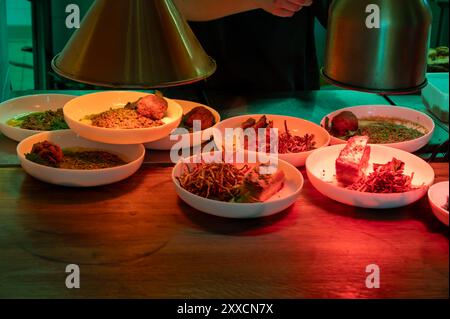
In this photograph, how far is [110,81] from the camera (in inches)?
48.9

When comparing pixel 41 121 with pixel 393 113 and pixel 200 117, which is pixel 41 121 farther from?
pixel 393 113

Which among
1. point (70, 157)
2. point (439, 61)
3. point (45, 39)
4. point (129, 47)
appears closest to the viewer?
point (129, 47)

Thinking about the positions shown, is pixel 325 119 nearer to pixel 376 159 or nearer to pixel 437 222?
pixel 376 159

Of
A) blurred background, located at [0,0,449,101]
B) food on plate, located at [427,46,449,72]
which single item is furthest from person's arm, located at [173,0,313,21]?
food on plate, located at [427,46,449,72]

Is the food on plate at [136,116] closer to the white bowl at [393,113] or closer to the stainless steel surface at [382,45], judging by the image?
the white bowl at [393,113]

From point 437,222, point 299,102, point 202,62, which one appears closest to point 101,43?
point 202,62

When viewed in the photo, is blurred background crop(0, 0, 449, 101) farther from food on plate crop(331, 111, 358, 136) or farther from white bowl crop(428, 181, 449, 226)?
white bowl crop(428, 181, 449, 226)

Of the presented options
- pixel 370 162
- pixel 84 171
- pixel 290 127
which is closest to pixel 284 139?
pixel 290 127

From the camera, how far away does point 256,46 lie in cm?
313

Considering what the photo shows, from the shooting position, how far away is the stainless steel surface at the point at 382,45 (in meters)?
1.43

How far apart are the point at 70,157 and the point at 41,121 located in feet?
1.19

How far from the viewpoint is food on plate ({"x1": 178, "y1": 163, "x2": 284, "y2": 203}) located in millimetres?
1831

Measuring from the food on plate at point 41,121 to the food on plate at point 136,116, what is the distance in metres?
0.21
